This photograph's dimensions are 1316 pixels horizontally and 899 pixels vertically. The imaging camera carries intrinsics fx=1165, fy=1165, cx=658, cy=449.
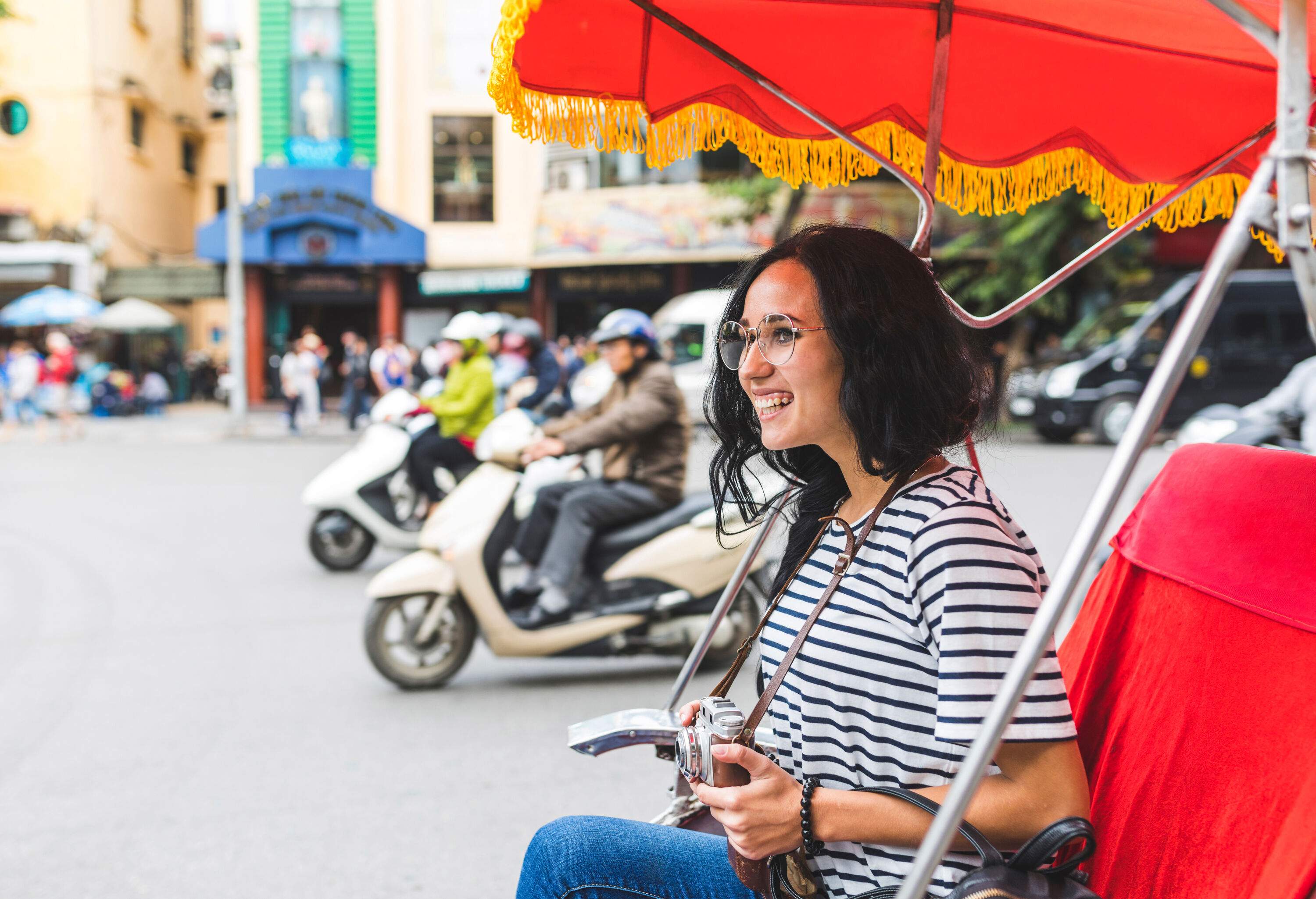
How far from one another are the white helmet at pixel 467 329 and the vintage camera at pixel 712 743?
658cm

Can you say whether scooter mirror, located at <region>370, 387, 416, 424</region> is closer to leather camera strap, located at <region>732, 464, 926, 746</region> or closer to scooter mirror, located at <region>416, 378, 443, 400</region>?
scooter mirror, located at <region>416, 378, 443, 400</region>

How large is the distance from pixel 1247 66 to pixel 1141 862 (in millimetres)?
1565

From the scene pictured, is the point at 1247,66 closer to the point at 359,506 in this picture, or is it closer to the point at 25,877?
the point at 25,877

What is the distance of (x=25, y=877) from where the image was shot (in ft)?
11.0

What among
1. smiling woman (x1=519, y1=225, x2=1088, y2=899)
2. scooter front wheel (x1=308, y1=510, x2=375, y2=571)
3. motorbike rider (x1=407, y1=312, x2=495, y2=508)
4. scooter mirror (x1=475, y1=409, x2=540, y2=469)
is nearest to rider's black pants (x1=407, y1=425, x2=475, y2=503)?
motorbike rider (x1=407, y1=312, x2=495, y2=508)

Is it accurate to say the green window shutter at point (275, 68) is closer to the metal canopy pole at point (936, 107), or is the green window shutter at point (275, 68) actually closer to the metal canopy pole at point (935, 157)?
the metal canopy pole at point (935, 157)

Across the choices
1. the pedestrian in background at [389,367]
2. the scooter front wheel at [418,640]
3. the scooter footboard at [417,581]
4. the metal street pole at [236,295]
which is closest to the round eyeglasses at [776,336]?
the scooter footboard at [417,581]

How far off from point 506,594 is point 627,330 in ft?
4.68

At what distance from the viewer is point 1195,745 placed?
171 centimetres

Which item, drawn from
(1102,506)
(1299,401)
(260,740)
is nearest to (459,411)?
(260,740)

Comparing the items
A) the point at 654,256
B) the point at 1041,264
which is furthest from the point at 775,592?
the point at 654,256

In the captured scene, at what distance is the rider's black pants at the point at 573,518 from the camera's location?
5.21 meters

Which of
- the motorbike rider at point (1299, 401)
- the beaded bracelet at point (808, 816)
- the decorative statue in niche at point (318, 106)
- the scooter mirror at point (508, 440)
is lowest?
the scooter mirror at point (508, 440)

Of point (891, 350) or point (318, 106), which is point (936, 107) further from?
point (318, 106)
